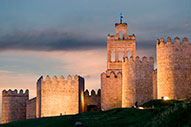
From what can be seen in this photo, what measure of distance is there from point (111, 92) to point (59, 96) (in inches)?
210

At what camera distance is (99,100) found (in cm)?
4700

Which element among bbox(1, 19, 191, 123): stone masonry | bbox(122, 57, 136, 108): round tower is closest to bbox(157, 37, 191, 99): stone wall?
bbox(1, 19, 191, 123): stone masonry

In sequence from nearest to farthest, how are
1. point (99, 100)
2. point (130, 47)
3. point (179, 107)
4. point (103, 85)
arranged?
point (179, 107) → point (103, 85) → point (99, 100) → point (130, 47)

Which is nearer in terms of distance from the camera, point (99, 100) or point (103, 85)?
point (103, 85)

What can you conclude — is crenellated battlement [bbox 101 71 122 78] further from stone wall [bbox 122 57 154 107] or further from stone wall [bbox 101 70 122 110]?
stone wall [bbox 122 57 154 107]

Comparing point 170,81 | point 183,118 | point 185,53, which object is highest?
point 185,53

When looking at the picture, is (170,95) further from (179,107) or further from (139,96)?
(179,107)

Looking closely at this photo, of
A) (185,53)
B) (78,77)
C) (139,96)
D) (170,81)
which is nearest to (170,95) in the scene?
(170,81)

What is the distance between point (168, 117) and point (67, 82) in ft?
86.9

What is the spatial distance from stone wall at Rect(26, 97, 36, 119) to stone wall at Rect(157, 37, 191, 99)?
21046 mm

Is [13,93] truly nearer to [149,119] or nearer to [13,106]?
[13,106]

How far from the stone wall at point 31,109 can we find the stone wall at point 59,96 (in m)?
4.56

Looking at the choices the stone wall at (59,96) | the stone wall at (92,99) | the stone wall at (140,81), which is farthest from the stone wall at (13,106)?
the stone wall at (140,81)

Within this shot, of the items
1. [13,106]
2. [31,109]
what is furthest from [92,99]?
[13,106]
